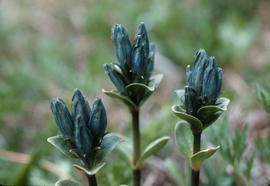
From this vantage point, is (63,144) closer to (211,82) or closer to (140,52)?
(140,52)

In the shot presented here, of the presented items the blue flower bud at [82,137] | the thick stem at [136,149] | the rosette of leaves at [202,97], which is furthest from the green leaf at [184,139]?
the blue flower bud at [82,137]

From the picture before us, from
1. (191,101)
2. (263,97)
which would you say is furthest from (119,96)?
(263,97)

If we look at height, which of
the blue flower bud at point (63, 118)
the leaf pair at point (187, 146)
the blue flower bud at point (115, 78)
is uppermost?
the blue flower bud at point (115, 78)

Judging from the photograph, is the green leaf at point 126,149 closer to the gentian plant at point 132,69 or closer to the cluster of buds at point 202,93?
the gentian plant at point 132,69

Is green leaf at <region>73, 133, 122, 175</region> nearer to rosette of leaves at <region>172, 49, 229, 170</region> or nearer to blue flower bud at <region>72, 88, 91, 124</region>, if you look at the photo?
blue flower bud at <region>72, 88, 91, 124</region>

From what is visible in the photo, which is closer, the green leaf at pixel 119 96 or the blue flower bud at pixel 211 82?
the blue flower bud at pixel 211 82

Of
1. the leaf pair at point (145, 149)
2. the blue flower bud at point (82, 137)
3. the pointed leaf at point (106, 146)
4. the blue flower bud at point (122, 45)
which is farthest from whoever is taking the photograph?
the leaf pair at point (145, 149)
